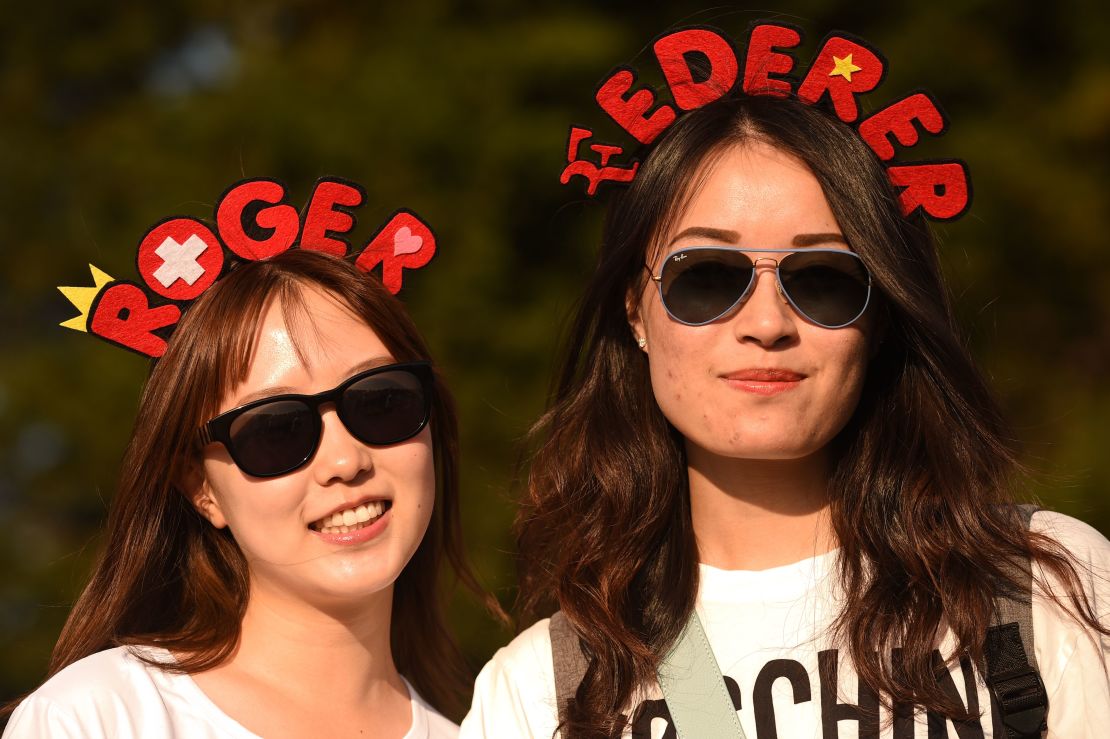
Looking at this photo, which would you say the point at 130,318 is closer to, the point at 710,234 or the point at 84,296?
the point at 84,296

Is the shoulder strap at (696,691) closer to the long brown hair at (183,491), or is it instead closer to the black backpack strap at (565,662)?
the black backpack strap at (565,662)

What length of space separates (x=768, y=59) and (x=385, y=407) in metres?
1.33

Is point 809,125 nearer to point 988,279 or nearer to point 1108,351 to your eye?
point 988,279

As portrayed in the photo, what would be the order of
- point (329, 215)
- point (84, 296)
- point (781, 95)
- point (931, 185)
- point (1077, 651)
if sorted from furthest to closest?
point (329, 215) → point (84, 296) → point (781, 95) → point (931, 185) → point (1077, 651)

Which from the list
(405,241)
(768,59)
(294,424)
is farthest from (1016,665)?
(405,241)

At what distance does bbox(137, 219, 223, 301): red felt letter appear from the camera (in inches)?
143

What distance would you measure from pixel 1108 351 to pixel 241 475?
6449 millimetres

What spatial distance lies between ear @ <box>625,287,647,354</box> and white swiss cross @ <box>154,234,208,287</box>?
1.15 meters

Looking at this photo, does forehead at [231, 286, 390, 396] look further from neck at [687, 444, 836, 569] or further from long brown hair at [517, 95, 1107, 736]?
neck at [687, 444, 836, 569]

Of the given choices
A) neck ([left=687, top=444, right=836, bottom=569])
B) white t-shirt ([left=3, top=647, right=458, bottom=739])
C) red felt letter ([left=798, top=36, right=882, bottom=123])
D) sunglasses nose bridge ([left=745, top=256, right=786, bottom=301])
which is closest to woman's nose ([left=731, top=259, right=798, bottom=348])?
sunglasses nose bridge ([left=745, top=256, right=786, bottom=301])

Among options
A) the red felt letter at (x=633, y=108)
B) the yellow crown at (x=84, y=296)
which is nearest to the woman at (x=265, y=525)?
the yellow crown at (x=84, y=296)

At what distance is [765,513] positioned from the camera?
3.36 m

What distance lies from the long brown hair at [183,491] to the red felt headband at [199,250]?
0.06m

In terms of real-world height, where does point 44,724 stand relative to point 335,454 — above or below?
below
